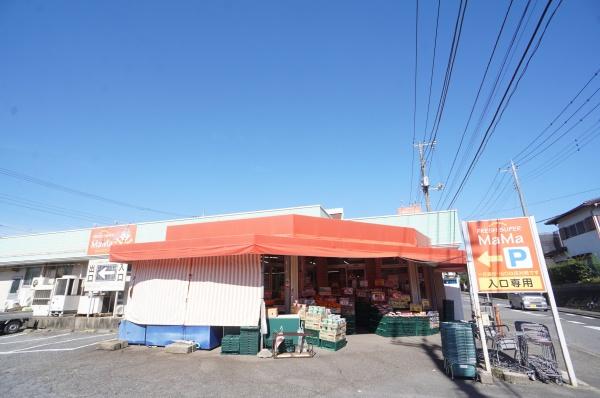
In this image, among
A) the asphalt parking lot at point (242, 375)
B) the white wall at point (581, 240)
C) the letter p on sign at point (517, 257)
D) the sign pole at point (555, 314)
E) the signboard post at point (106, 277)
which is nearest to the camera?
the asphalt parking lot at point (242, 375)

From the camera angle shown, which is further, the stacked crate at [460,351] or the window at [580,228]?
the window at [580,228]

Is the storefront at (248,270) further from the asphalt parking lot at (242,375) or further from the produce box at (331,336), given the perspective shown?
the produce box at (331,336)

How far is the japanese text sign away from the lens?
23.8 feet

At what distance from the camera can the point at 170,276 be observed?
10.4m

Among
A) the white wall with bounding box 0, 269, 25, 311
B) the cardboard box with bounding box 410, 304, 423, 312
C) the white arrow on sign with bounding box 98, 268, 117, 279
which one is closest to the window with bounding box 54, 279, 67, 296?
the white arrow on sign with bounding box 98, 268, 117, 279

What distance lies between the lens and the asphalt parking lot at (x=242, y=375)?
19.7ft

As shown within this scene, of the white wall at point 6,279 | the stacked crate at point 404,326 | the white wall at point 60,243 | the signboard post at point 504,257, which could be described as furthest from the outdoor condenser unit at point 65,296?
the signboard post at point 504,257

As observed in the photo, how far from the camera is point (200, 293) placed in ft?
32.7

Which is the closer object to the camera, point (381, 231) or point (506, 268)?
point (506, 268)

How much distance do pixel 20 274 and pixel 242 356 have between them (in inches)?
938

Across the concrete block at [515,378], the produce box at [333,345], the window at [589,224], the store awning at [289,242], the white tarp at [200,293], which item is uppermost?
the window at [589,224]

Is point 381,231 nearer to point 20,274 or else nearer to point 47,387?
point 47,387

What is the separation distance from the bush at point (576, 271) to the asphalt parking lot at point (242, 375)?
23372 mm

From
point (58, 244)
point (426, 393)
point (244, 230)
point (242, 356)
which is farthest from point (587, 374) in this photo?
point (58, 244)
